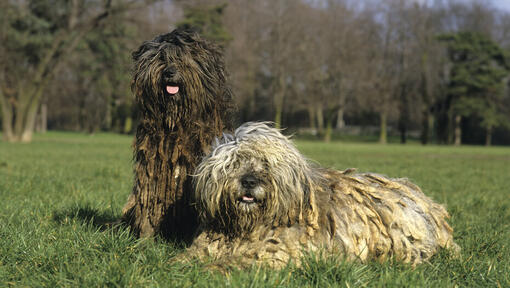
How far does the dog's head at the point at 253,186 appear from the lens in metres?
3.50

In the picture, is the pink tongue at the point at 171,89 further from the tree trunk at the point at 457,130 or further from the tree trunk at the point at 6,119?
the tree trunk at the point at 457,130

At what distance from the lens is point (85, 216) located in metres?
5.62

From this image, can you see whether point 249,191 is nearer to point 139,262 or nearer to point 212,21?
point 139,262

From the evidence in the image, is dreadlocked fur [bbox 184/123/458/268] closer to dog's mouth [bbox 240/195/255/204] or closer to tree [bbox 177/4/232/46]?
dog's mouth [bbox 240/195/255/204]

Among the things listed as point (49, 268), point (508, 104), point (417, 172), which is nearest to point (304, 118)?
point (508, 104)

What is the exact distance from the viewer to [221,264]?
342 cm

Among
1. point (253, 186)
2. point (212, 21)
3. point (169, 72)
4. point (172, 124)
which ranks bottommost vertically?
point (253, 186)

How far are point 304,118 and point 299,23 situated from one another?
22.0 meters

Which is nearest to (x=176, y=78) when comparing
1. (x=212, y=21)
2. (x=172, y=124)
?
(x=172, y=124)

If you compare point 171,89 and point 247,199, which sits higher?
point 171,89

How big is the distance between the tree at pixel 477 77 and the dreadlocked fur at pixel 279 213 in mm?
48298

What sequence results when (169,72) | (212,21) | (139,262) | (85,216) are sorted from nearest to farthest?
(139,262), (169,72), (85,216), (212,21)

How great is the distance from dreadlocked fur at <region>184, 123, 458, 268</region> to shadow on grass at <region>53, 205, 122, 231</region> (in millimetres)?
1872

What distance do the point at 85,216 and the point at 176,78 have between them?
99.7 inches
